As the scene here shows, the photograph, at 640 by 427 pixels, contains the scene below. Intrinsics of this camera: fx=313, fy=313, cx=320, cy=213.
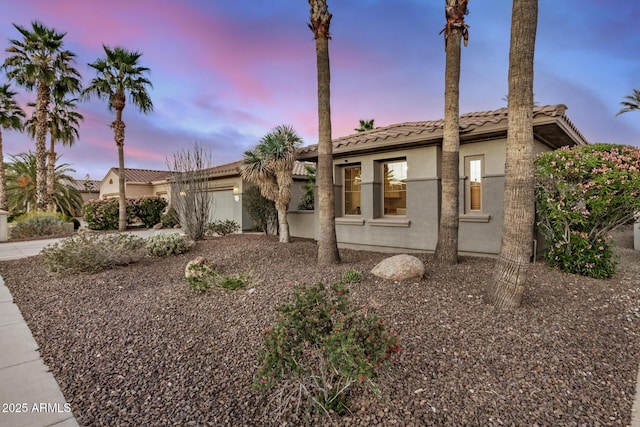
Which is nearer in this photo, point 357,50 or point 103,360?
point 103,360

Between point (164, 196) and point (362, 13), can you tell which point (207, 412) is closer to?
point (362, 13)

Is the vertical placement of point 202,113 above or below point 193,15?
below

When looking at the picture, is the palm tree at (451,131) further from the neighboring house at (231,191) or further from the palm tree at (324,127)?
the neighboring house at (231,191)

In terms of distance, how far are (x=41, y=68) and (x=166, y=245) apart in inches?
580

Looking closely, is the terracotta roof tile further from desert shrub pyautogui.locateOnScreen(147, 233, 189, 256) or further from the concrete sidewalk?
the concrete sidewalk

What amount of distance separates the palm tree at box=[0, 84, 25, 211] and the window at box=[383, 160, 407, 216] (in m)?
22.3

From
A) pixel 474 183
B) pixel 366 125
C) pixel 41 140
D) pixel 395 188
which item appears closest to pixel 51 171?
pixel 41 140

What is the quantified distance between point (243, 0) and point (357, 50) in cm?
397

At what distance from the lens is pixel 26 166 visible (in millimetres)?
22844

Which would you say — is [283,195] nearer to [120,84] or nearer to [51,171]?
[120,84]

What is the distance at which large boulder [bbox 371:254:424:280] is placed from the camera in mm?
5641

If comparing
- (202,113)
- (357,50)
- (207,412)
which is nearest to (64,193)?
(202,113)

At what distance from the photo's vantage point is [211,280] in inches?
234

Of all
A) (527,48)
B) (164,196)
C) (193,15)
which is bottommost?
(164,196)
